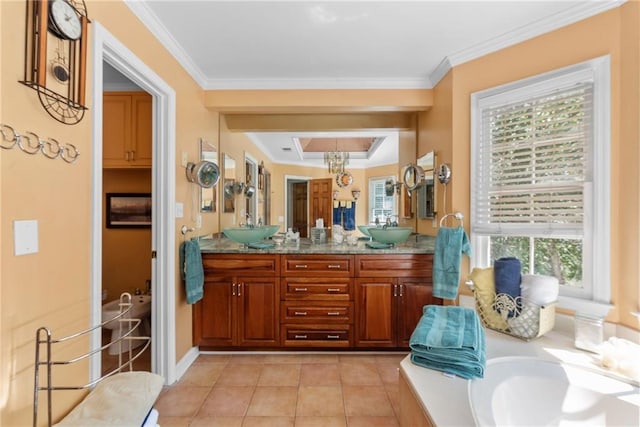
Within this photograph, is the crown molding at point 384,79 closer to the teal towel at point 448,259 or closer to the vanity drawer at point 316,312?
the teal towel at point 448,259

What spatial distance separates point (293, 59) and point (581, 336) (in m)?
2.67

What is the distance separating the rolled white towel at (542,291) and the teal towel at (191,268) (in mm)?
2310

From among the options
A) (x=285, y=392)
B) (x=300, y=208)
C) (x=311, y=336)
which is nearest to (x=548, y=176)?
(x=311, y=336)

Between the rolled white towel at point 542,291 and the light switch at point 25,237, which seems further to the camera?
the rolled white towel at point 542,291

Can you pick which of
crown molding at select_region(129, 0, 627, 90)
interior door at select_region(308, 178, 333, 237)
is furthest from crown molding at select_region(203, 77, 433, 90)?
interior door at select_region(308, 178, 333, 237)

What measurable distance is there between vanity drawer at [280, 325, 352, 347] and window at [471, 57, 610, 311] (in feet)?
4.33

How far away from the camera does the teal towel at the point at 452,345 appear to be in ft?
4.56

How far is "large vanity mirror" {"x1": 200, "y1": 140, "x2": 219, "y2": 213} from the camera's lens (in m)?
2.70

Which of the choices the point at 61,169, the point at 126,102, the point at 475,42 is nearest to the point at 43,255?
the point at 61,169

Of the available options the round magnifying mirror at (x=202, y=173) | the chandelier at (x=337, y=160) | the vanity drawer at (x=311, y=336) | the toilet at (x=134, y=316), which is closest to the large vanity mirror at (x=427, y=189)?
the vanity drawer at (x=311, y=336)

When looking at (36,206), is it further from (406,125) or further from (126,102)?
(406,125)

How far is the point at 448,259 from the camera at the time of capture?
2230 millimetres

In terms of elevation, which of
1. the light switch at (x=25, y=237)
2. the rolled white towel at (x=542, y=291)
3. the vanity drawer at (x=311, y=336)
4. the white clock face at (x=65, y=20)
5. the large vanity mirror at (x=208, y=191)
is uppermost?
the white clock face at (x=65, y=20)

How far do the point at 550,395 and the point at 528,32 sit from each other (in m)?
2.18
